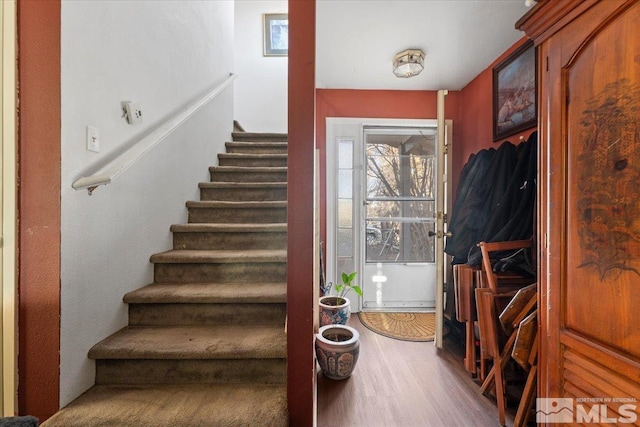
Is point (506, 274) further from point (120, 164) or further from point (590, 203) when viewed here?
point (120, 164)

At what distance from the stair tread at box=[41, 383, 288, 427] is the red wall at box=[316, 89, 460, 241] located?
70.3 inches

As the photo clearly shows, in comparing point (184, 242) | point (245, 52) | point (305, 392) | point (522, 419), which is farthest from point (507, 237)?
point (245, 52)

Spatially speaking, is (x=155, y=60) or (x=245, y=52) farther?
(x=245, y=52)

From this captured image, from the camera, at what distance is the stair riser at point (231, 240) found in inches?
73.5

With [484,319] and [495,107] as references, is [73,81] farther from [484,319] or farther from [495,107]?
[495,107]

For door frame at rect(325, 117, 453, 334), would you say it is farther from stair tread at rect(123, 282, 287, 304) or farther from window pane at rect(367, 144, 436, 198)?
stair tread at rect(123, 282, 287, 304)

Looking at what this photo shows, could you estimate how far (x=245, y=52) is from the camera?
366 cm

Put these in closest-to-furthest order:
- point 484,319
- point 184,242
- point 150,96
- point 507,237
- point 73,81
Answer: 1. point 73,81
2. point 484,319
3. point 150,96
4. point 507,237
5. point 184,242

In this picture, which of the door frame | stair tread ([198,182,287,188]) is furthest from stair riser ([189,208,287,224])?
the door frame

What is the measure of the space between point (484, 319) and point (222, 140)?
266 centimetres

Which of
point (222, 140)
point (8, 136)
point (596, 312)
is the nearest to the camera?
point (596, 312)

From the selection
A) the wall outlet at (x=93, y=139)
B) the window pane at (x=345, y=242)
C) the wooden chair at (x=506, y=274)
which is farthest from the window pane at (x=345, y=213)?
the wall outlet at (x=93, y=139)

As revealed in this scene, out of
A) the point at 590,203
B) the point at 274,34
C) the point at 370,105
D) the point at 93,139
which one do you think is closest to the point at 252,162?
the point at 370,105

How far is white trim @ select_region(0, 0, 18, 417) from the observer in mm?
1053
